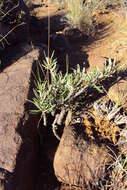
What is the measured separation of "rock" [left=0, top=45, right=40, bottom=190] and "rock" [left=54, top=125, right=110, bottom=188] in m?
0.22

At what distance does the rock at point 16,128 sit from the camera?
2.20 meters

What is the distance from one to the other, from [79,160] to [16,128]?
0.48 meters

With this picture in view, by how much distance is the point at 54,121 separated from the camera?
2.59m

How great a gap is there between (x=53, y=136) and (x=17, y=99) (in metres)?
0.39

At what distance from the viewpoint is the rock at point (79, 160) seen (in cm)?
227

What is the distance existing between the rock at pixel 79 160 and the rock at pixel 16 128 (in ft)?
0.72

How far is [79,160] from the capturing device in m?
2.32

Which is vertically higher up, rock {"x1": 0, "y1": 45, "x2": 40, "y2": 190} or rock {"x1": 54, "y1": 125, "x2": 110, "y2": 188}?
rock {"x1": 0, "y1": 45, "x2": 40, "y2": 190}

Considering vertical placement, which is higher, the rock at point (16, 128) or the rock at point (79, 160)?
the rock at point (16, 128)

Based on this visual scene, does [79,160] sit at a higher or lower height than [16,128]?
lower

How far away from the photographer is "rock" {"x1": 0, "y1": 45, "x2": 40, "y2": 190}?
2199 millimetres

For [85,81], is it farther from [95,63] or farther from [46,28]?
[46,28]

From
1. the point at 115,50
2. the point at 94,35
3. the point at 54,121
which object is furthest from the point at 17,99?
the point at 94,35

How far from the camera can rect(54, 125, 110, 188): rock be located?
2270mm
